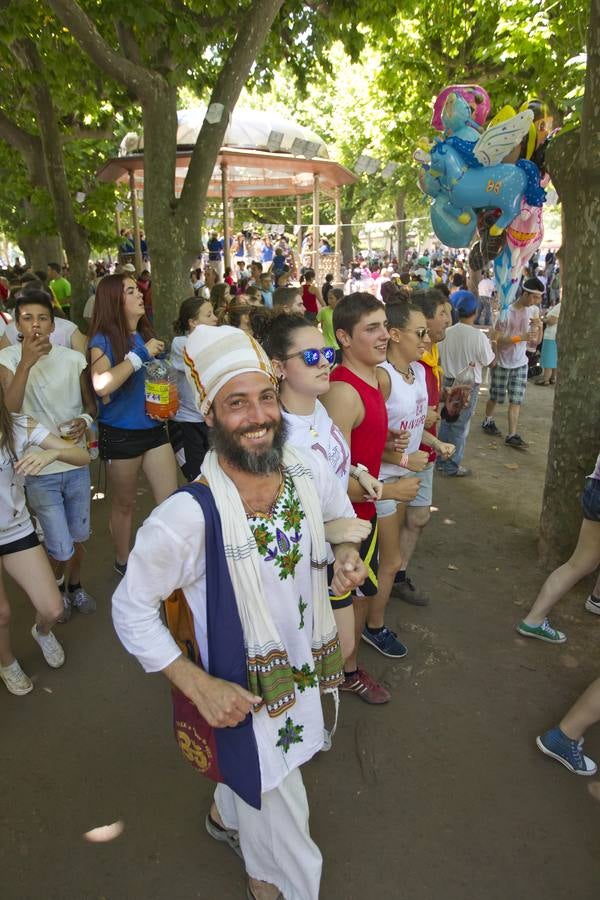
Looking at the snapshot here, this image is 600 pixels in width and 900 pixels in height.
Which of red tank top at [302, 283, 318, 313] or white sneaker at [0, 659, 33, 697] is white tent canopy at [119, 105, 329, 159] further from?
white sneaker at [0, 659, 33, 697]

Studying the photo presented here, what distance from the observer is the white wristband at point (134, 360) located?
146 inches

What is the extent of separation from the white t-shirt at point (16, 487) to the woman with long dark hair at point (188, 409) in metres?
1.58

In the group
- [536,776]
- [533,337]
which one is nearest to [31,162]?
[533,337]

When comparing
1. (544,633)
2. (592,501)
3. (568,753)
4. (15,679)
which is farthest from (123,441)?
(568,753)

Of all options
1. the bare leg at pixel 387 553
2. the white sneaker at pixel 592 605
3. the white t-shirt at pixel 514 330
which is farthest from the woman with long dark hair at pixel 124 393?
the white t-shirt at pixel 514 330

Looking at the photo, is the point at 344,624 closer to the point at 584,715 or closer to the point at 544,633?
the point at 584,715

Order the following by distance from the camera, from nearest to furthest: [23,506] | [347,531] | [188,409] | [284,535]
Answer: [284,535] < [347,531] < [23,506] < [188,409]

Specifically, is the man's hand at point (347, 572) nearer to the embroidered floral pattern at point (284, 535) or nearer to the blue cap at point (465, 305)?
the embroidered floral pattern at point (284, 535)

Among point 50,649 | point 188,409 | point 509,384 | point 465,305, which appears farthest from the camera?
point 509,384

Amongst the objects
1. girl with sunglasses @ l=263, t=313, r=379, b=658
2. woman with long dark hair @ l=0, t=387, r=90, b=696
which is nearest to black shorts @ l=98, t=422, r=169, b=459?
woman with long dark hair @ l=0, t=387, r=90, b=696

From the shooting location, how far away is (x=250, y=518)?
1787 millimetres

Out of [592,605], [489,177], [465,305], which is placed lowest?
[592,605]

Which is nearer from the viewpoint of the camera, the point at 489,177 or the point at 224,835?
the point at 224,835

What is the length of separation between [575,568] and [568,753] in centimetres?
91
